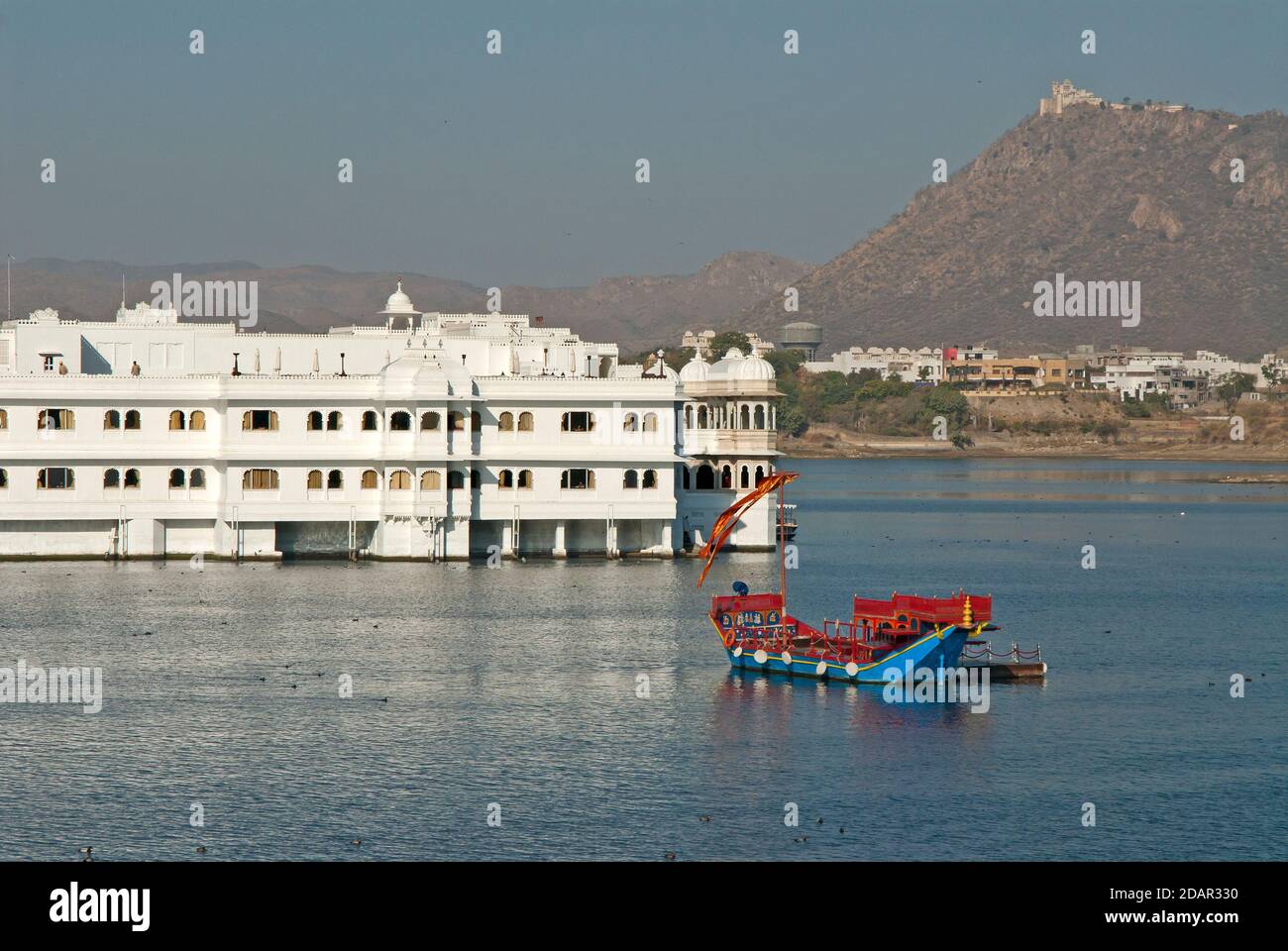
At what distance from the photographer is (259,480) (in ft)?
224

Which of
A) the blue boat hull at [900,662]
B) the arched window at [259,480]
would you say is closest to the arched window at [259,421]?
the arched window at [259,480]

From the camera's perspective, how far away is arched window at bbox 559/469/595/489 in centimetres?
7050

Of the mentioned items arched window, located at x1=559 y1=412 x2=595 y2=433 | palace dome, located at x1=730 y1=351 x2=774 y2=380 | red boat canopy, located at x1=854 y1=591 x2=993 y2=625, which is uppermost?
palace dome, located at x1=730 y1=351 x2=774 y2=380

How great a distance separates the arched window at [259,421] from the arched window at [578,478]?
10.5m

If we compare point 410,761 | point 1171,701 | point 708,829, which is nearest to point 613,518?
point 1171,701

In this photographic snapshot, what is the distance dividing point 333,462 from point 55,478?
963cm

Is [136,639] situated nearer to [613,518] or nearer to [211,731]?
[211,731]

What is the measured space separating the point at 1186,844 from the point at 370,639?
25.2m

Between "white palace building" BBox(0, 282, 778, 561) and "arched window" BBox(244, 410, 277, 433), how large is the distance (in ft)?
0.11

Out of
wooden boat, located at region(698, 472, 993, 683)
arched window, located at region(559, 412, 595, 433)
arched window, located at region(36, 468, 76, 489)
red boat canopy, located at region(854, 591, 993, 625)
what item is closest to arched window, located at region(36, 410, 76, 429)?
arched window, located at region(36, 468, 76, 489)

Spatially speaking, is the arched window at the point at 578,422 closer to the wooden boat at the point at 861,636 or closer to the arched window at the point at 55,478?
the arched window at the point at 55,478

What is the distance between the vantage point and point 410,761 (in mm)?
34875

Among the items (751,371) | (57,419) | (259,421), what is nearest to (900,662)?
(259,421)

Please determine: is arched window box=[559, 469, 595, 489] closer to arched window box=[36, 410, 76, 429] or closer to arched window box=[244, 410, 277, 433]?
arched window box=[244, 410, 277, 433]
